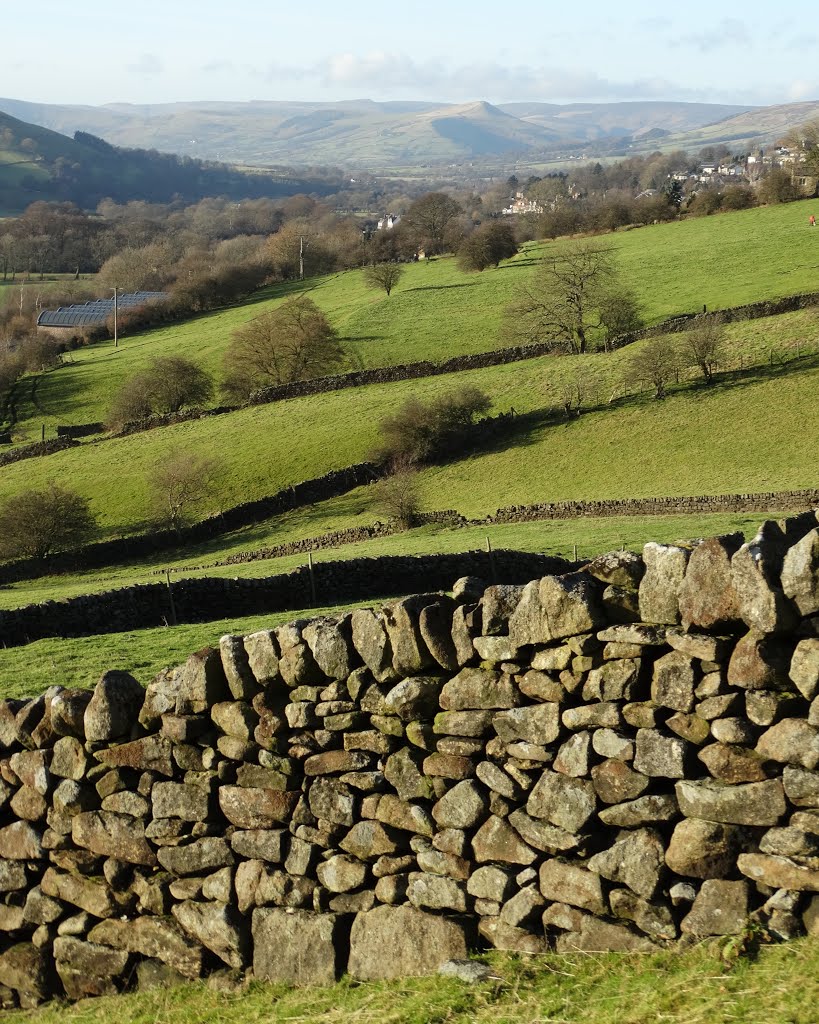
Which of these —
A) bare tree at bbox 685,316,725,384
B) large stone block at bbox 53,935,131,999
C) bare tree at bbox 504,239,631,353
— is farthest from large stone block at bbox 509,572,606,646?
bare tree at bbox 504,239,631,353

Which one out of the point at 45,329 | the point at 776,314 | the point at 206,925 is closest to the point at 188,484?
the point at 776,314

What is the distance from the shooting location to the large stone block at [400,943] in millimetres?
6859

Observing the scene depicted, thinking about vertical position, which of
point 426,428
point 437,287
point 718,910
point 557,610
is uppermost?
point 557,610

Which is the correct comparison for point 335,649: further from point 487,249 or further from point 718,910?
point 487,249

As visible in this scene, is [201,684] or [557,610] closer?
[557,610]

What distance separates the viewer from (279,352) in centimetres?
7119

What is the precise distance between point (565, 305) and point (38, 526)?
122ft

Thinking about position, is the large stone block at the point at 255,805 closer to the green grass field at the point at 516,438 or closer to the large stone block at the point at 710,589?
the large stone block at the point at 710,589

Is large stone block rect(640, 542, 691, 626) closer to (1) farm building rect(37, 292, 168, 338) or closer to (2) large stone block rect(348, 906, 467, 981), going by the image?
(2) large stone block rect(348, 906, 467, 981)

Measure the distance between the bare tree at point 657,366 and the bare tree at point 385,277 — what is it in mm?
40022

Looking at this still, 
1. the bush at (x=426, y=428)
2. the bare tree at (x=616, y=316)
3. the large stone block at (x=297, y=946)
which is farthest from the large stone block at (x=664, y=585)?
the bare tree at (x=616, y=316)

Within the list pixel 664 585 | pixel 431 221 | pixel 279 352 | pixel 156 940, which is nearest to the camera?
pixel 664 585

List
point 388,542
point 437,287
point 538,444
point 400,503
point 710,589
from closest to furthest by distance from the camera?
point 710,589 → point 388,542 → point 400,503 → point 538,444 → point 437,287

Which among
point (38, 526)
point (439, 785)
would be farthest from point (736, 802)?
point (38, 526)
